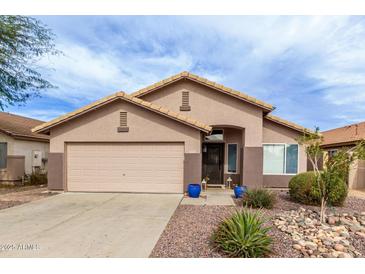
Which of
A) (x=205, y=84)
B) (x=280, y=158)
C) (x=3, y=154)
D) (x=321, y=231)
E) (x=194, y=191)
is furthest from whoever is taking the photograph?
(x=3, y=154)

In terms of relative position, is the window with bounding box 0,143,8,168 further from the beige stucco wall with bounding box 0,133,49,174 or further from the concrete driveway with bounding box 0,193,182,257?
the concrete driveway with bounding box 0,193,182,257

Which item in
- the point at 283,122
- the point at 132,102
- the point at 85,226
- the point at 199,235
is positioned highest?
the point at 132,102

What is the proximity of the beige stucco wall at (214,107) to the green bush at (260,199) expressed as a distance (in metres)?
3.83

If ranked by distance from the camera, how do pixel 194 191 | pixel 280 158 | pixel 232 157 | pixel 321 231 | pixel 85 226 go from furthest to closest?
pixel 232 157 → pixel 280 158 → pixel 194 191 → pixel 85 226 → pixel 321 231

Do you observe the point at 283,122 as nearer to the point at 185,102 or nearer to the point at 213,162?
the point at 213,162

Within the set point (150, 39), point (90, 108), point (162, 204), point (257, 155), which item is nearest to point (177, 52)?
point (150, 39)

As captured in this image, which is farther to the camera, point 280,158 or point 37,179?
point 37,179

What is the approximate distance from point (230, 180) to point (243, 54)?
6708mm

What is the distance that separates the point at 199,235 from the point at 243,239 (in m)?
1.28

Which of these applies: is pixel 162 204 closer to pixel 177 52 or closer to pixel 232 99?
pixel 232 99

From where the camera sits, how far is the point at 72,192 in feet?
35.9

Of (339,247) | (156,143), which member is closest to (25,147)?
(156,143)

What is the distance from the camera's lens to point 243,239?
4387 mm

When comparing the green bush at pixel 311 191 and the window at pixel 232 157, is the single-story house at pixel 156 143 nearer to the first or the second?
the window at pixel 232 157
